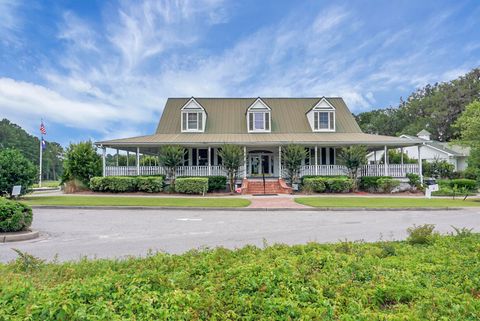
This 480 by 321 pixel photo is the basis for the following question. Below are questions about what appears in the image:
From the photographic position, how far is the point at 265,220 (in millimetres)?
11586

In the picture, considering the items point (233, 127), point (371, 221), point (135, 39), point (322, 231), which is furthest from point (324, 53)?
point (322, 231)

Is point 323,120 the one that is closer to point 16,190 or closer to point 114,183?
point 114,183

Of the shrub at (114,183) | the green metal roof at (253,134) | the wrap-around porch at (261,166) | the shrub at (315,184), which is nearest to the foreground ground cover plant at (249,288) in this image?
the shrub at (315,184)

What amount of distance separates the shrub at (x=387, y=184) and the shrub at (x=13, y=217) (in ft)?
72.2

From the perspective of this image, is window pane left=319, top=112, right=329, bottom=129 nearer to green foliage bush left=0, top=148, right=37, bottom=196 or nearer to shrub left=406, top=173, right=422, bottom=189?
shrub left=406, top=173, right=422, bottom=189

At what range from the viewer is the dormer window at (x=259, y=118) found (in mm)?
27578

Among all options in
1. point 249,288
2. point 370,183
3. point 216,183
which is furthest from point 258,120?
point 249,288

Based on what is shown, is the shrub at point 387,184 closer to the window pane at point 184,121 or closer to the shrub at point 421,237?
the window pane at point 184,121

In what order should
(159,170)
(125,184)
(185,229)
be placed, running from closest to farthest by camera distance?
(185,229) < (125,184) < (159,170)

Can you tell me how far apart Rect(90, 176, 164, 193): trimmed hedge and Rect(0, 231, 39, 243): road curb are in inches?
537

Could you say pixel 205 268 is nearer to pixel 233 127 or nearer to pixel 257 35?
pixel 257 35

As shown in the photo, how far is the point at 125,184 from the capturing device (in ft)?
72.9

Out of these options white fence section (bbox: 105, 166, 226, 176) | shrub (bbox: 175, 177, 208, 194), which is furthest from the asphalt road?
white fence section (bbox: 105, 166, 226, 176)

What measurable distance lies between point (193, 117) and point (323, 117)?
1192 centimetres
